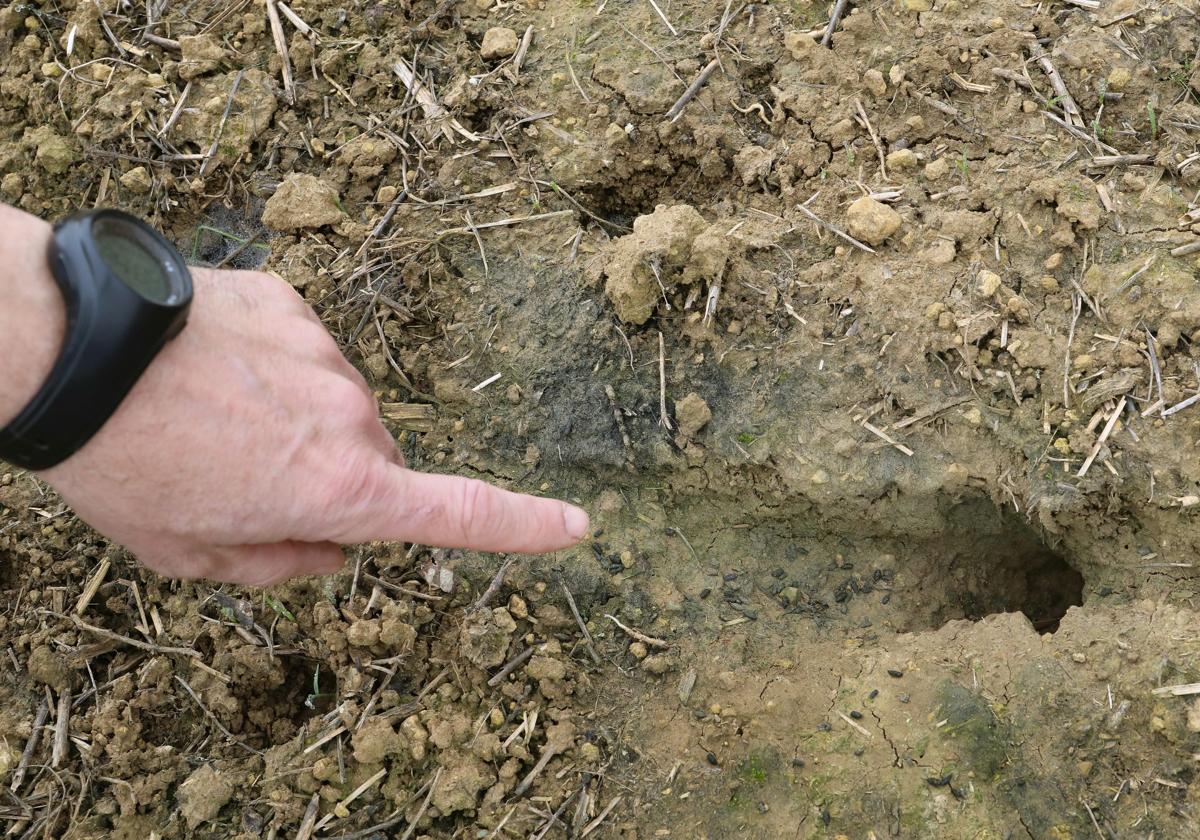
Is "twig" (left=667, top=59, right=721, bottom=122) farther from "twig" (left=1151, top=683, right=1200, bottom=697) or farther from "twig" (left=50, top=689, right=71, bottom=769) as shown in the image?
"twig" (left=50, top=689, right=71, bottom=769)

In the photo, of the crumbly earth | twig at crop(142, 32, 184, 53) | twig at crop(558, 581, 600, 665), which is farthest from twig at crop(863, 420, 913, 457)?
twig at crop(142, 32, 184, 53)

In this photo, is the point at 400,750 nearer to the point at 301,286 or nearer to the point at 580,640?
the point at 580,640

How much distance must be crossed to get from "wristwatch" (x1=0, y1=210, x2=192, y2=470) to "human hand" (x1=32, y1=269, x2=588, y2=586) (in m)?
0.05

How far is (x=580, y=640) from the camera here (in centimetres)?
275

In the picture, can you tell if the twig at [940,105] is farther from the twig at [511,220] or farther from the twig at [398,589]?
the twig at [398,589]

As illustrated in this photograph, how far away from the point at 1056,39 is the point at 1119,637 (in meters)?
1.91

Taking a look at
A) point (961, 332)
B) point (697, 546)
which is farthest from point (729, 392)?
point (961, 332)

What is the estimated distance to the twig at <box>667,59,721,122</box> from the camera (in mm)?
3184

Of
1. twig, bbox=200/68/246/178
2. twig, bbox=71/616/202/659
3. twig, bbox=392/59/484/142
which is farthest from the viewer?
twig, bbox=200/68/246/178

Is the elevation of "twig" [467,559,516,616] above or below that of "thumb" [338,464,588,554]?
below

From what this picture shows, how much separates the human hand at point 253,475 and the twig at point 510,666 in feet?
2.41

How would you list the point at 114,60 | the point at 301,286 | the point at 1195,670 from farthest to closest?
the point at 114,60, the point at 301,286, the point at 1195,670

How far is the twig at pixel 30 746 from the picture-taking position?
9.01 feet

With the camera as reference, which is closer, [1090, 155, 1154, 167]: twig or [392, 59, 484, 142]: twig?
[1090, 155, 1154, 167]: twig
